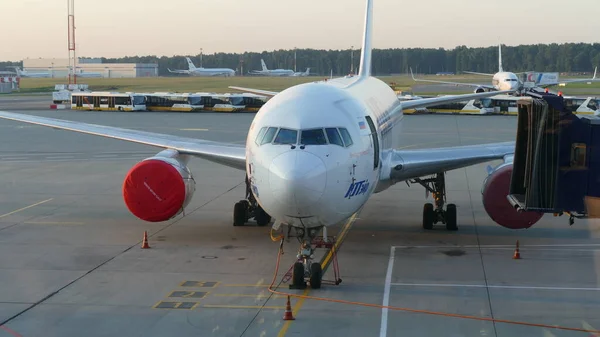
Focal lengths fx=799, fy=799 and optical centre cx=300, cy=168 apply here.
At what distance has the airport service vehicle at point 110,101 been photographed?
86188mm

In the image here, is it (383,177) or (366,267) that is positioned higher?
(383,177)

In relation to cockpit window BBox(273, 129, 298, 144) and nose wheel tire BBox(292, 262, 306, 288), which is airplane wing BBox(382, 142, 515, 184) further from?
cockpit window BBox(273, 129, 298, 144)

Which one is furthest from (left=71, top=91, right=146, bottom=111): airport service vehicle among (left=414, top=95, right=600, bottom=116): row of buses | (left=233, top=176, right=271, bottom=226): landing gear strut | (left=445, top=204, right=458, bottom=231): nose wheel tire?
(left=445, top=204, right=458, bottom=231): nose wheel tire

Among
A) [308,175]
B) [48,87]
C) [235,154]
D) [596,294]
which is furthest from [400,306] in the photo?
[48,87]

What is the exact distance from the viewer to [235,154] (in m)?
21.1

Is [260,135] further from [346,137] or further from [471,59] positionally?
[471,59]

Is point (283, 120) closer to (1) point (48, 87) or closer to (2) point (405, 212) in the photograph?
(2) point (405, 212)

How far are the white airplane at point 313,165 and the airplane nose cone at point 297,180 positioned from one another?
19 millimetres

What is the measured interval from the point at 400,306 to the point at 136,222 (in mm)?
10758

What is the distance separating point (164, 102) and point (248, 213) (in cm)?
6723

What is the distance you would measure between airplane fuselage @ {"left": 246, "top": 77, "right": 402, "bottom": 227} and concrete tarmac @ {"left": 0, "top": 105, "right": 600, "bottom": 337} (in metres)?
1.78

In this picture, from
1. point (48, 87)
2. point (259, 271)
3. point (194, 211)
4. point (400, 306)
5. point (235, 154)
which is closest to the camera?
point (400, 306)

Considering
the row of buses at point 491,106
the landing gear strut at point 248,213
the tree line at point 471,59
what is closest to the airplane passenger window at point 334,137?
the landing gear strut at point 248,213

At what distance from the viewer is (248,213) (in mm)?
23078
